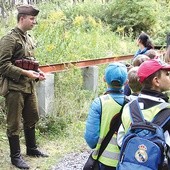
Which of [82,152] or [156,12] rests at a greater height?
[156,12]

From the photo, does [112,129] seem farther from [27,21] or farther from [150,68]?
[27,21]

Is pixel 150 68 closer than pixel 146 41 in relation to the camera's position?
Yes

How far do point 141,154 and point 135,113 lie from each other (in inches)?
13.2

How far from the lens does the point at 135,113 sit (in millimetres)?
3252

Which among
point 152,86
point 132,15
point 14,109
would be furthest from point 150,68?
point 132,15

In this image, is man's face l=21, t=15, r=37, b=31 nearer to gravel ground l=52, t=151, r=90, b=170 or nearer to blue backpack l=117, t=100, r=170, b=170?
gravel ground l=52, t=151, r=90, b=170

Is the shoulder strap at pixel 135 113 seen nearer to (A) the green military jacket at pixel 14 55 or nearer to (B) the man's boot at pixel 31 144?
(A) the green military jacket at pixel 14 55

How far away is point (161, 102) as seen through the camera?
10.7 ft

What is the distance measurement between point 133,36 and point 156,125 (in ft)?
50.3

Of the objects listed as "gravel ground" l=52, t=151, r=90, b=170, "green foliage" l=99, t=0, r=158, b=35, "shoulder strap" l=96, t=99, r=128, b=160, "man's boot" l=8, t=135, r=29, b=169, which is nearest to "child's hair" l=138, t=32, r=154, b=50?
"gravel ground" l=52, t=151, r=90, b=170

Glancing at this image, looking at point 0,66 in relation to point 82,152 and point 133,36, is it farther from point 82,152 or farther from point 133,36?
point 133,36

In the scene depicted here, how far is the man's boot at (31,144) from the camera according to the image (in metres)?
5.93

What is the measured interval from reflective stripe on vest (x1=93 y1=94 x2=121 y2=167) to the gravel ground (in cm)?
197

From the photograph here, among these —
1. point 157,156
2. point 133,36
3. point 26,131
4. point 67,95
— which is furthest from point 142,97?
point 133,36
